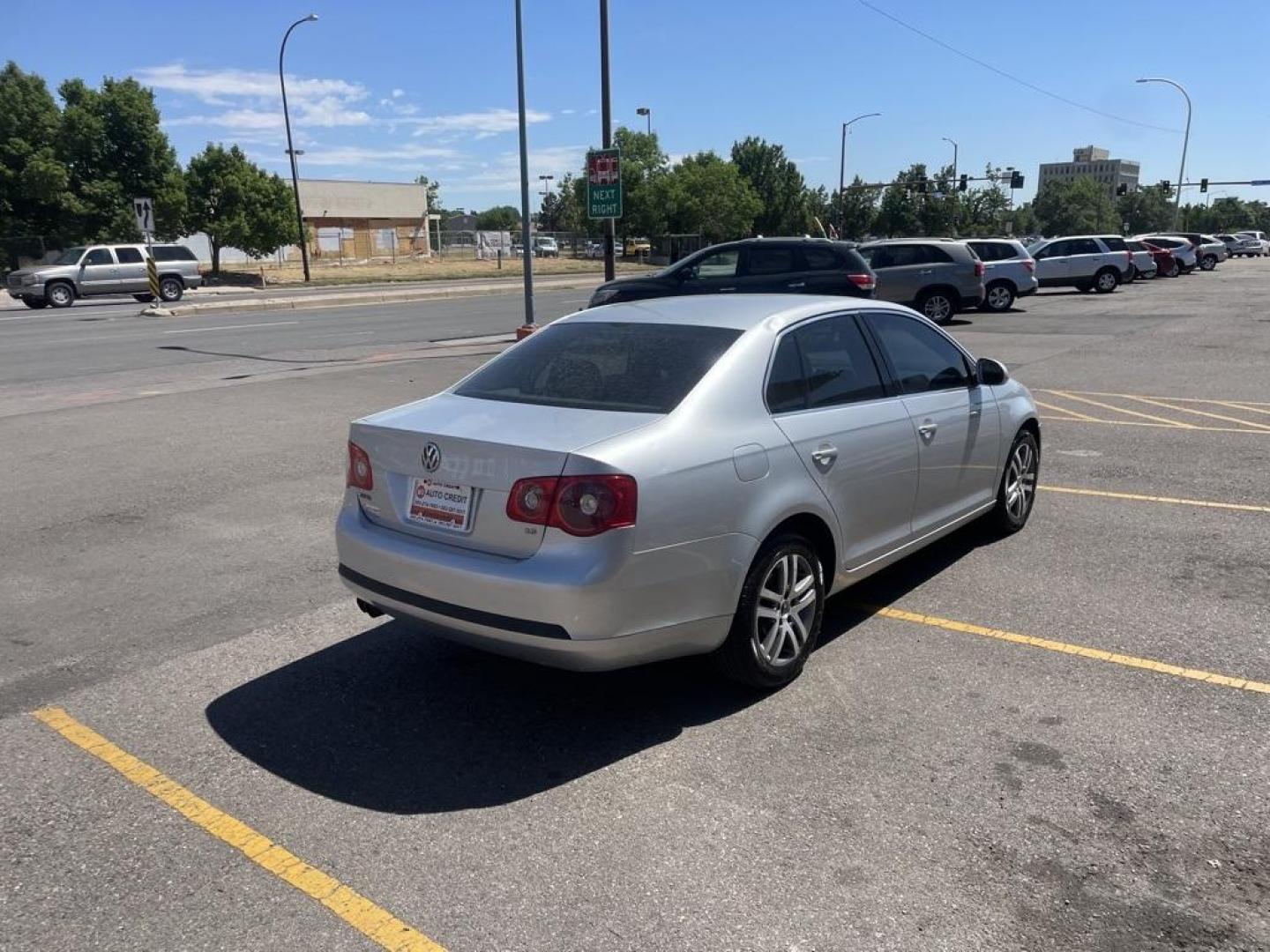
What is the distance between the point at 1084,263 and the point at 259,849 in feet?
111

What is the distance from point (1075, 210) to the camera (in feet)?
353

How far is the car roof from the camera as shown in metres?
4.56

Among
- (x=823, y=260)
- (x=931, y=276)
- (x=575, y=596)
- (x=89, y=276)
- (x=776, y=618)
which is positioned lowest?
(x=776, y=618)

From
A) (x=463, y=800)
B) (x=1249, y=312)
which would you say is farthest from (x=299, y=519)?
(x=1249, y=312)

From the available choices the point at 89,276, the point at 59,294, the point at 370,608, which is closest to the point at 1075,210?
the point at 89,276

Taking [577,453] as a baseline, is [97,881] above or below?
below

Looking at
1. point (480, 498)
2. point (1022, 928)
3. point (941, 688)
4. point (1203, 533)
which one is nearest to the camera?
point (1022, 928)

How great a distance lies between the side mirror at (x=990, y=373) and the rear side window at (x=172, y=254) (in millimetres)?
33273

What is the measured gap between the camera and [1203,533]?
6.38m

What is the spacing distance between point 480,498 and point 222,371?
42.9 feet

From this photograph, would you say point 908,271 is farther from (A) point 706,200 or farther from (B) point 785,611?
(A) point 706,200

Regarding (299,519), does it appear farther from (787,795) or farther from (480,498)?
(787,795)

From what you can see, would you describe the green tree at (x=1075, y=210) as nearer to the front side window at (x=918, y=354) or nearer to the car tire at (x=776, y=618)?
the front side window at (x=918, y=354)

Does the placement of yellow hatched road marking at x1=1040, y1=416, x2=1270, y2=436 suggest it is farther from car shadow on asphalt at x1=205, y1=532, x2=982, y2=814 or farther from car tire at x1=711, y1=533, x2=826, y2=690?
car tire at x1=711, y1=533, x2=826, y2=690
